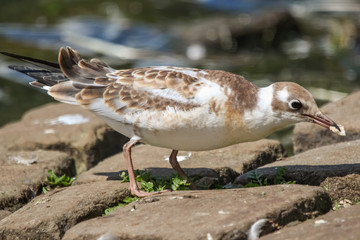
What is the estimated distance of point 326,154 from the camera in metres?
6.40

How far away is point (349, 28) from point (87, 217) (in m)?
9.86

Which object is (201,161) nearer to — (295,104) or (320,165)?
(320,165)

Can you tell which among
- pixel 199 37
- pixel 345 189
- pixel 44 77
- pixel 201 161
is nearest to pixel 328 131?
pixel 201 161

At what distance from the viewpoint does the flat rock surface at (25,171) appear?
245 inches

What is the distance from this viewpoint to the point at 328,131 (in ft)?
24.0

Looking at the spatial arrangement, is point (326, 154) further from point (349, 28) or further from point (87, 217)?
point (349, 28)

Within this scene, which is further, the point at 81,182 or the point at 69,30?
the point at 69,30

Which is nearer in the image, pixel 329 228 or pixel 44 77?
pixel 329 228

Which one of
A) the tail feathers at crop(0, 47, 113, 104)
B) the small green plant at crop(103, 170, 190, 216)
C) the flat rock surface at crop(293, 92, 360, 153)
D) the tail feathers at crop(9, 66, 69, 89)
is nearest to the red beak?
the small green plant at crop(103, 170, 190, 216)

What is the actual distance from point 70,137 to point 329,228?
397cm

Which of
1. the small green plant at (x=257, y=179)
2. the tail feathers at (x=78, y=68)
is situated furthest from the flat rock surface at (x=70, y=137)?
the small green plant at (x=257, y=179)

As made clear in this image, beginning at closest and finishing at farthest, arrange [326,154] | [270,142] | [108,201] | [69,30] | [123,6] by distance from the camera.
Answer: [108,201] → [326,154] → [270,142] → [69,30] → [123,6]

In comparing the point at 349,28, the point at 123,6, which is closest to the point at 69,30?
the point at 123,6

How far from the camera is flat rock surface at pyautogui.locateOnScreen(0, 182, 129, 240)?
534cm
